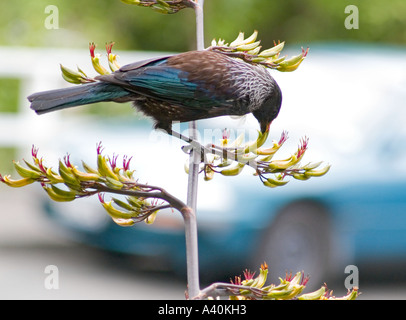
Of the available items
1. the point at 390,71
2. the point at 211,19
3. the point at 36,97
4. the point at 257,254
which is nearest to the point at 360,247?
the point at 257,254

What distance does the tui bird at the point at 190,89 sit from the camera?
1955 mm

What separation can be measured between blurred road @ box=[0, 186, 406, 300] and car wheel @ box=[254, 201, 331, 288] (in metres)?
0.30

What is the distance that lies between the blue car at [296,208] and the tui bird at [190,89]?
366 cm

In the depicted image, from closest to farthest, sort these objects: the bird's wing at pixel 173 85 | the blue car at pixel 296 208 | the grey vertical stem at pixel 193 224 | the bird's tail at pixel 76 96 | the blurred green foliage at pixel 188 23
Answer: the grey vertical stem at pixel 193 224 < the bird's tail at pixel 76 96 < the bird's wing at pixel 173 85 < the blue car at pixel 296 208 < the blurred green foliage at pixel 188 23

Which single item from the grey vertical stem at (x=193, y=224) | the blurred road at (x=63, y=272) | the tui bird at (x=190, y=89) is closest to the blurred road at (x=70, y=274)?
the blurred road at (x=63, y=272)

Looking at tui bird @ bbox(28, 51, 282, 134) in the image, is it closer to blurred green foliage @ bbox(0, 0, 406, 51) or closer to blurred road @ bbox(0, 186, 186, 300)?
blurred road @ bbox(0, 186, 186, 300)

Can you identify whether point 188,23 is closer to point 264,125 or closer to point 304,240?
point 304,240

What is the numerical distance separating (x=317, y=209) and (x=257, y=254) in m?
0.69

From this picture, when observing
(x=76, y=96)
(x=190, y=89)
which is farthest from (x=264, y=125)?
(x=76, y=96)

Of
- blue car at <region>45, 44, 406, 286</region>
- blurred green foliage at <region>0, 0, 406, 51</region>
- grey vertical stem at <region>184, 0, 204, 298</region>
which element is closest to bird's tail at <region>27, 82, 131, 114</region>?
grey vertical stem at <region>184, 0, 204, 298</region>

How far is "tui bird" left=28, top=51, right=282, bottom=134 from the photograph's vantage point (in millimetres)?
1955

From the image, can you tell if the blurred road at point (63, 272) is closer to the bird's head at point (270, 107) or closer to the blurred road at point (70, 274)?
the blurred road at point (70, 274)

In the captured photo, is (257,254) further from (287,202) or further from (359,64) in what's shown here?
(359,64)

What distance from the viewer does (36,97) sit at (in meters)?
1.87
